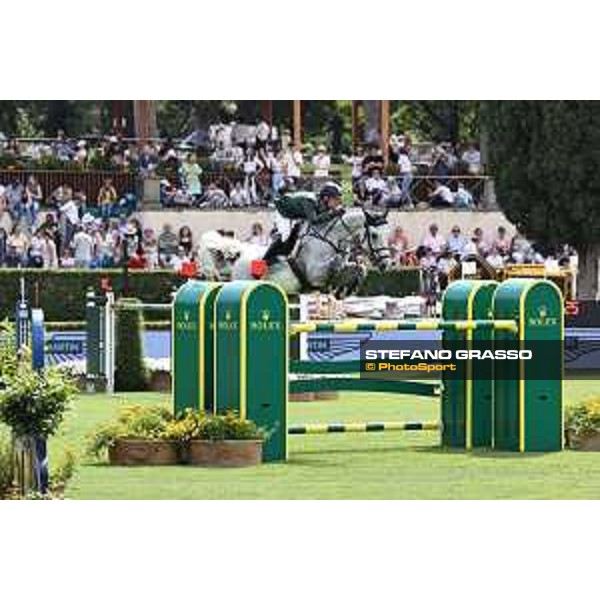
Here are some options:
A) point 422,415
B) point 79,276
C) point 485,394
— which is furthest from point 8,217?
point 485,394

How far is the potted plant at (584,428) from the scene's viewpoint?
609 inches

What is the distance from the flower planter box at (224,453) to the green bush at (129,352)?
769 cm

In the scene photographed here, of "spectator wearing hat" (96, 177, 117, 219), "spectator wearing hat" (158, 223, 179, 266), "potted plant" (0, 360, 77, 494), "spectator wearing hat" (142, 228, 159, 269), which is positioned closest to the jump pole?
"potted plant" (0, 360, 77, 494)

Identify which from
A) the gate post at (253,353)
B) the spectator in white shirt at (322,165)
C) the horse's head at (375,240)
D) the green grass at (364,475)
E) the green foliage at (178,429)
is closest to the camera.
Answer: the green grass at (364,475)

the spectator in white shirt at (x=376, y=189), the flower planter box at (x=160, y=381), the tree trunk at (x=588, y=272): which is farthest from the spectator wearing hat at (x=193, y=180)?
the flower planter box at (x=160, y=381)

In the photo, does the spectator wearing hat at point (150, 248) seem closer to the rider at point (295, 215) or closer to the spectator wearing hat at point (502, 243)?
the spectator wearing hat at point (502, 243)

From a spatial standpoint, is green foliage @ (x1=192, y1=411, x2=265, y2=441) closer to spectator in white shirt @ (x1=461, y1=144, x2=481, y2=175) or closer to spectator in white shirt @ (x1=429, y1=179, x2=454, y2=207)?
spectator in white shirt @ (x1=429, y1=179, x2=454, y2=207)

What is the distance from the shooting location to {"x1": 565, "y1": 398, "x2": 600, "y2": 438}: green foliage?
15.5m

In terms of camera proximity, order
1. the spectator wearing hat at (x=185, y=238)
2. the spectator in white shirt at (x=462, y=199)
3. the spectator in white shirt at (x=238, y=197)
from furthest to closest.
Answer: the spectator in white shirt at (x=462, y=199) → the spectator in white shirt at (x=238, y=197) → the spectator wearing hat at (x=185, y=238)

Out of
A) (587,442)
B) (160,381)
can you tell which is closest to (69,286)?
(160,381)

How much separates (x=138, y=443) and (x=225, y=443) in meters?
0.59

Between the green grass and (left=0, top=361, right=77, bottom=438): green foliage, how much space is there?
1.84 feet

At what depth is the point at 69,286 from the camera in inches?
1254

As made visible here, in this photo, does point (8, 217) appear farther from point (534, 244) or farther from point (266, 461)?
point (266, 461)
